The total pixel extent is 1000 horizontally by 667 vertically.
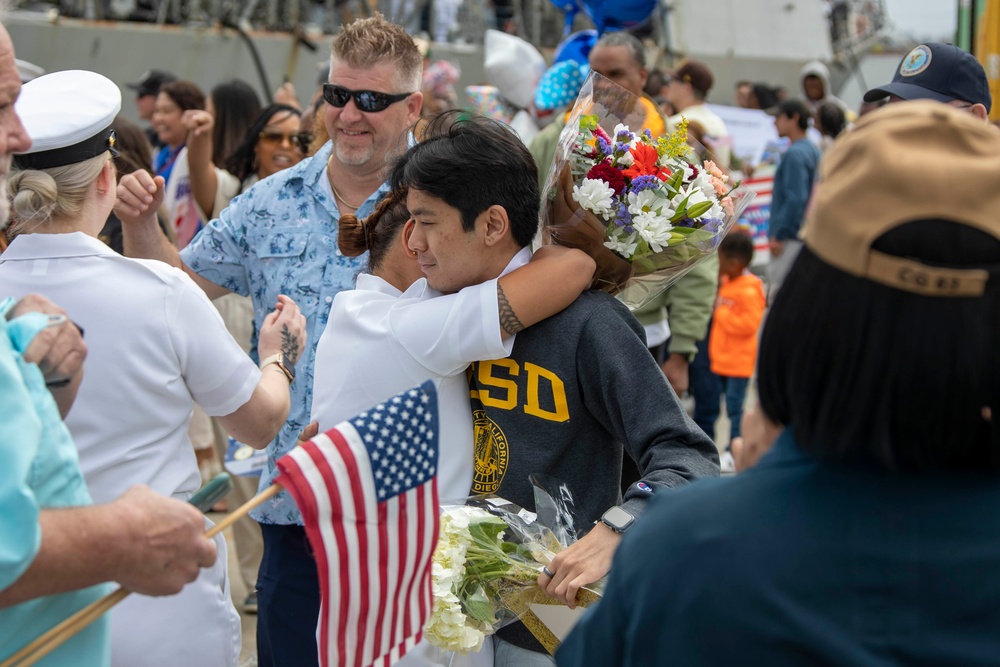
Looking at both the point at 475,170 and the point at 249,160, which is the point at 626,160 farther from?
the point at 249,160

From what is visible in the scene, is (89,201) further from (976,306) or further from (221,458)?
(221,458)

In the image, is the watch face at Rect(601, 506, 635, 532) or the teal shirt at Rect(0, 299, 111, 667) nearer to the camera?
the teal shirt at Rect(0, 299, 111, 667)

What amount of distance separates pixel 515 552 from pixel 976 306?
136cm

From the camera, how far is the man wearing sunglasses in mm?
3318

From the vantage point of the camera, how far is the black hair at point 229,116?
21.7ft


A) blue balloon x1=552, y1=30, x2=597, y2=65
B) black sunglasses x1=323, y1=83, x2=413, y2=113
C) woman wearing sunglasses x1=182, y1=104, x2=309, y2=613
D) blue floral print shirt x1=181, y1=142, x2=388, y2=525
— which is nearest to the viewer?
blue floral print shirt x1=181, y1=142, x2=388, y2=525

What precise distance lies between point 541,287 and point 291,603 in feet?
4.99

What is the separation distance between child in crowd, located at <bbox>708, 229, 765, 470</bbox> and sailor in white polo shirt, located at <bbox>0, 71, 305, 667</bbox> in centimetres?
520

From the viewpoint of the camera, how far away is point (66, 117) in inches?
95.4

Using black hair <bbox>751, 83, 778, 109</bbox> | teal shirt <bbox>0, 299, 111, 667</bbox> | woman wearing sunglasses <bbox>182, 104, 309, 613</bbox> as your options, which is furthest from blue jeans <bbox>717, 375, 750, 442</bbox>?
black hair <bbox>751, 83, 778, 109</bbox>

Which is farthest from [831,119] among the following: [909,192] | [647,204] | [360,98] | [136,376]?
[909,192]

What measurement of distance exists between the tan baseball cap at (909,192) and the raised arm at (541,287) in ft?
3.84

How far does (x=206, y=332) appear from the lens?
8.02 ft

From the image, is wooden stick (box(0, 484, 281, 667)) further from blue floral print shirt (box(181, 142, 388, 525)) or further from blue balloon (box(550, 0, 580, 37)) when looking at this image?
blue balloon (box(550, 0, 580, 37))
